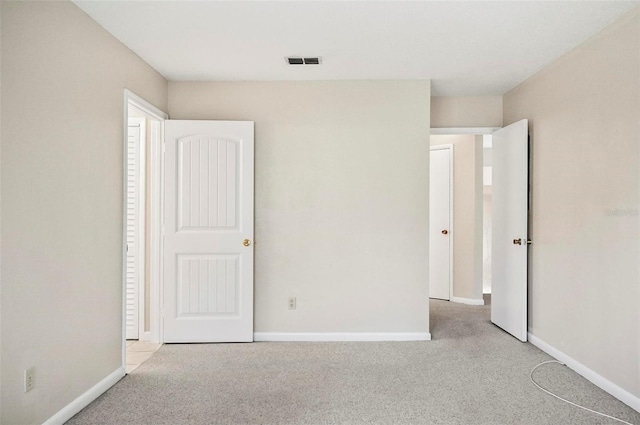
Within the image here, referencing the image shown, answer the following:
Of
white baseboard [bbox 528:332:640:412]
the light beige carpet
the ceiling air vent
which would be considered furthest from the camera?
the ceiling air vent

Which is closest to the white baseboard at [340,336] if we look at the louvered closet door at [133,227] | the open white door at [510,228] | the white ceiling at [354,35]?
the open white door at [510,228]

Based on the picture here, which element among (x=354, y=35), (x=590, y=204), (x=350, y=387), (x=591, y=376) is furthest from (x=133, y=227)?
(x=591, y=376)

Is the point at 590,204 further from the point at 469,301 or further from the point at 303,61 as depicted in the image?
the point at 469,301

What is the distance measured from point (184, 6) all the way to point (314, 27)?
836 millimetres

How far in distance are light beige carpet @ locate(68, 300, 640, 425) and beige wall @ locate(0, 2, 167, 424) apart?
16.4 inches

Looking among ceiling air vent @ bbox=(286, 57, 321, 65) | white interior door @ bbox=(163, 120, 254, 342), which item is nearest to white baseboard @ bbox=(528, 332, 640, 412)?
white interior door @ bbox=(163, 120, 254, 342)

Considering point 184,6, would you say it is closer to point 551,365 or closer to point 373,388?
point 373,388

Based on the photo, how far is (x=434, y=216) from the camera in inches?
233

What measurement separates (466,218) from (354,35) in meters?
3.51

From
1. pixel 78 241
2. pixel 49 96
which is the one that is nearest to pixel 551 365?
pixel 78 241

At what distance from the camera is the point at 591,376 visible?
2.89 meters

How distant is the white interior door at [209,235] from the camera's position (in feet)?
12.2

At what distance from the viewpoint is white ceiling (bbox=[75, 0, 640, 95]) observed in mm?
2463

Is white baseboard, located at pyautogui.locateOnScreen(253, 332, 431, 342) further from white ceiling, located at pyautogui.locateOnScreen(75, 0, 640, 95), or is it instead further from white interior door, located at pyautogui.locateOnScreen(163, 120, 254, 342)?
white ceiling, located at pyautogui.locateOnScreen(75, 0, 640, 95)
